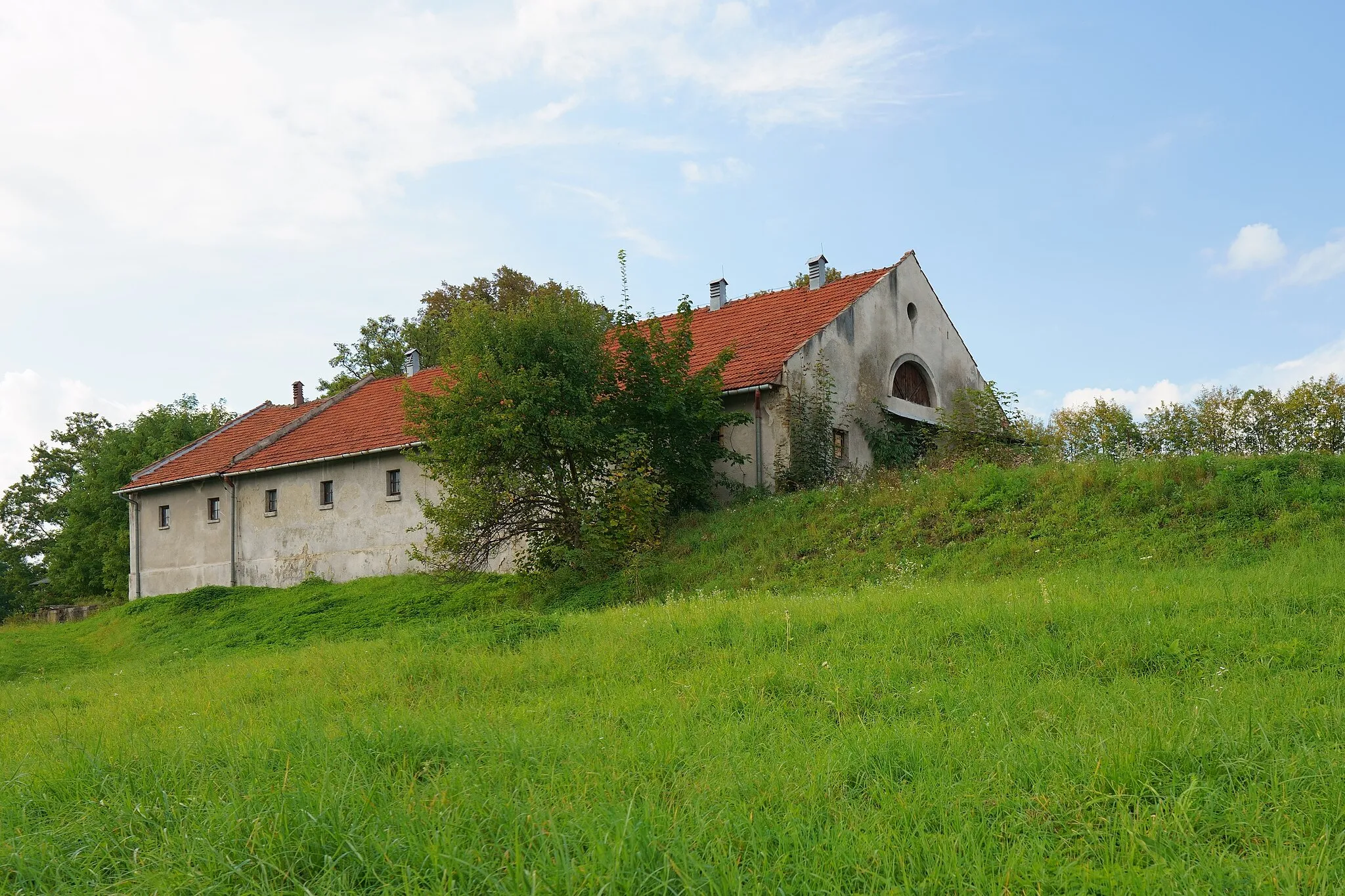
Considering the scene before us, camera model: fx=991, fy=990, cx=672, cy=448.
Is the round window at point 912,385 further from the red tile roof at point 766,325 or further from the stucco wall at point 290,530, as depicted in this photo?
the stucco wall at point 290,530

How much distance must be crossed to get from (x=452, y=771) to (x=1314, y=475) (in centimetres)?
1437

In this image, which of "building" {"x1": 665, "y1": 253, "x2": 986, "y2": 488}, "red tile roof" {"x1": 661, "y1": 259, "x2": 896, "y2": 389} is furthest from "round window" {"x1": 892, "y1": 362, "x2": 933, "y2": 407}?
"red tile roof" {"x1": 661, "y1": 259, "x2": 896, "y2": 389}

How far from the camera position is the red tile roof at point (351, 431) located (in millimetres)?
27484

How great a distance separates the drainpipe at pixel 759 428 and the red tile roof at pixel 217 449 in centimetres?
1742

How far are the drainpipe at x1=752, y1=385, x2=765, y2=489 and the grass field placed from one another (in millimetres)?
9510

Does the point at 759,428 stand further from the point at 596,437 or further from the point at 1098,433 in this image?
the point at 1098,433

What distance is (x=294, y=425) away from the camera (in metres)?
32.4

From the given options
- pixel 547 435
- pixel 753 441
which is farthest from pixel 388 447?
pixel 753 441

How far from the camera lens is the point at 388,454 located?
2683 centimetres

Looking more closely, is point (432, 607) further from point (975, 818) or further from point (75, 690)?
point (975, 818)

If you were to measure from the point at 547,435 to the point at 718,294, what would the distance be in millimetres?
12596

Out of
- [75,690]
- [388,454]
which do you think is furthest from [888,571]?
[388,454]

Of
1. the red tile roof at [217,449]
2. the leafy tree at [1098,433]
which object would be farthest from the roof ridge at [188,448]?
the leafy tree at [1098,433]

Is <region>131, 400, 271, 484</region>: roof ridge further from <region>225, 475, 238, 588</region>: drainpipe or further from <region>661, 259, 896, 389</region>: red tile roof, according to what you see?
<region>661, 259, 896, 389</region>: red tile roof
